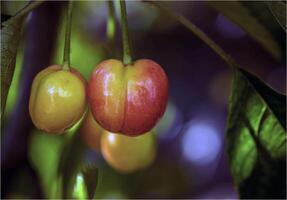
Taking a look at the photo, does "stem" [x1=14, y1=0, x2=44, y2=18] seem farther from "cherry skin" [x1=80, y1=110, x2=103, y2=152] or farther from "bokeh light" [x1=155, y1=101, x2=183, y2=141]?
"bokeh light" [x1=155, y1=101, x2=183, y2=141]

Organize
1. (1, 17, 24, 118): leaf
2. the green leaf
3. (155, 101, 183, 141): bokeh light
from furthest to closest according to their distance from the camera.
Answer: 1. (155, 101, 183, 141): bokeh light
2. the green leaf
3. (1, 17, 24, 118): leaf

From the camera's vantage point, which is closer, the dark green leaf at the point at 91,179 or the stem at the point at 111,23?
the dark green leaf at the point at 91,179

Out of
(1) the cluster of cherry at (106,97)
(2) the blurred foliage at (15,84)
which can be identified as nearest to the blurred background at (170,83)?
(2) the blurred foliage at (15,84)

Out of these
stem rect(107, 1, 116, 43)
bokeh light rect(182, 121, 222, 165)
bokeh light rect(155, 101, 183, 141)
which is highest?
stem rect(107, 1, 116, 43)

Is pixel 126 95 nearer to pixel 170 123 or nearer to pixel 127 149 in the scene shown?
pixel 127 149

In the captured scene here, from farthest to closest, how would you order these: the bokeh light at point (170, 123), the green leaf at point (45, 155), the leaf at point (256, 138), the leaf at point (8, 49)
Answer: the bokeh light at point (170, 123) → the green leaf at point (45, 155) → the leaf at point (256, 138) → the leaf at point (8, 49)

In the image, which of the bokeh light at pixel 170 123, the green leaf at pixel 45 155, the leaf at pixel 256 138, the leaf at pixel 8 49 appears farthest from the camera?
the bokeh light at pixel 170 123

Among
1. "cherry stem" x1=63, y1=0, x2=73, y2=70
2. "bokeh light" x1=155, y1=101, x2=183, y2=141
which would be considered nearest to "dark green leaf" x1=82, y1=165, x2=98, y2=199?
"cherry stem" x1=63, y1=0, x2=73, y2=70

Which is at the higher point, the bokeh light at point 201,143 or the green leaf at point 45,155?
the green leaf at point 45,155

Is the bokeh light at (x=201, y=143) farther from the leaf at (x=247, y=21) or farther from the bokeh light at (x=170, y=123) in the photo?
the leaf at (x=247, y=21)
